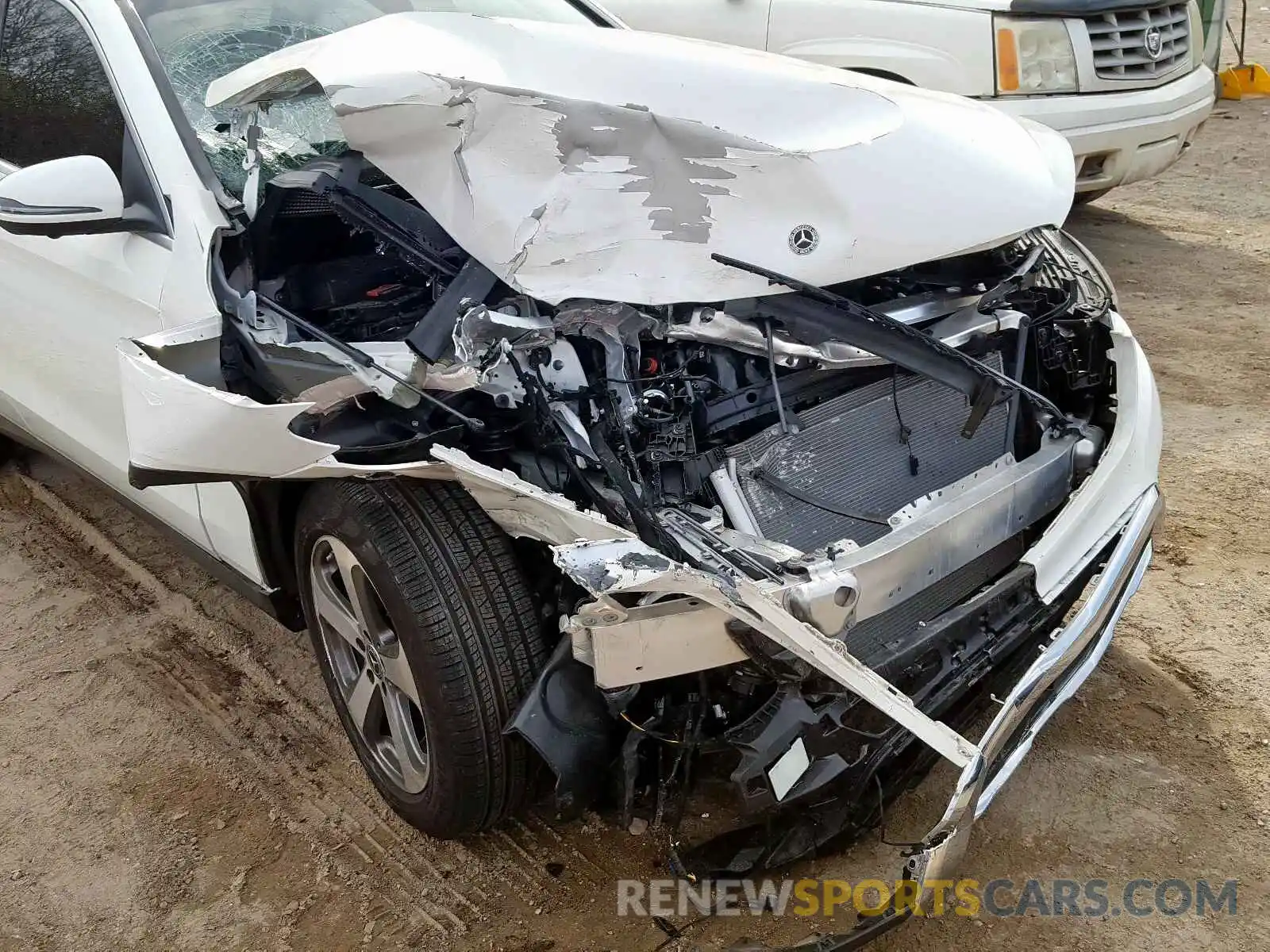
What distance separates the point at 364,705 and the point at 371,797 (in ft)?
0.94

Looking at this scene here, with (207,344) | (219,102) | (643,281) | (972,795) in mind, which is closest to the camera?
(972,795)

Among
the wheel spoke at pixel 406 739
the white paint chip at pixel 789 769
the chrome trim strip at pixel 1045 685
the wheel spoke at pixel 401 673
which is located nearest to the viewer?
the chrome trim strip at pixel 1045 685

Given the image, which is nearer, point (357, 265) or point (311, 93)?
point (311, 93)

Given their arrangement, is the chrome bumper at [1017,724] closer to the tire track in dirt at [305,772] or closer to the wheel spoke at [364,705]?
the tire track in dirt at [305,772]

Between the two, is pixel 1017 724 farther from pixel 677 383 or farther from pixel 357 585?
pixel 357 585

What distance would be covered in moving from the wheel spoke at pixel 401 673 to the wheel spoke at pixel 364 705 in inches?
5.5

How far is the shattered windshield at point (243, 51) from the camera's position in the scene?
2.73 meters

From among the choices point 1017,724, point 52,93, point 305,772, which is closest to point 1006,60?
point 52,93

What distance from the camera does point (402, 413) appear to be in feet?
7.55

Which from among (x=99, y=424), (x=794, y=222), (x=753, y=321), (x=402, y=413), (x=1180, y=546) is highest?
(x=794, y=222)

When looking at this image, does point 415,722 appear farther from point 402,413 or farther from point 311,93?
point 311,93

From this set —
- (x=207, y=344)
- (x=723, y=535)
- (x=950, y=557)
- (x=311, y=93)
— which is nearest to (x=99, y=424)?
(x=207, y=344)

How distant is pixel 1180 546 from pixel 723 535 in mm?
2059

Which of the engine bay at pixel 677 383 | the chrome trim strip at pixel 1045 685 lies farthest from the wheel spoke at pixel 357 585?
the chrome trim strip at pixel 1045 685
